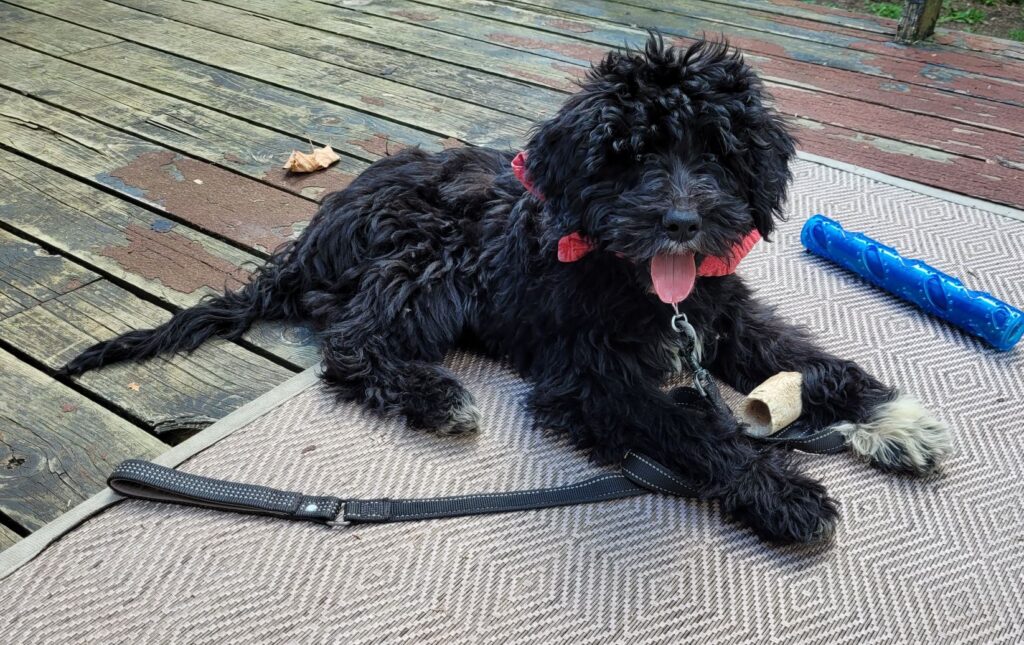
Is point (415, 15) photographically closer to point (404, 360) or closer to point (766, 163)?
point (404, 360)

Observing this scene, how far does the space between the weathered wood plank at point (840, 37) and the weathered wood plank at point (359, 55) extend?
174 centimetres

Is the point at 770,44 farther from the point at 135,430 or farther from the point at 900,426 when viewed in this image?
the point at 135,430

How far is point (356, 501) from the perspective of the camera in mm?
2246

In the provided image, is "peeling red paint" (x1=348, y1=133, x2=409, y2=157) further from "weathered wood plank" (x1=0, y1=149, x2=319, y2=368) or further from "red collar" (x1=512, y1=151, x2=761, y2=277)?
"red collar" (x1=512, y1=151, x2=761, y2=277)

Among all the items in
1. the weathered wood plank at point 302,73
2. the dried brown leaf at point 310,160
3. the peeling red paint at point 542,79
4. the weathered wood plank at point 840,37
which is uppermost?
the weathered wood plank at point 840,37

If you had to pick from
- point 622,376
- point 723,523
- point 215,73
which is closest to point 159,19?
point 215,73

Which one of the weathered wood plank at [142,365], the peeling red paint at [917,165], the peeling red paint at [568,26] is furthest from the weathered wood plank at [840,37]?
the weathered wood plank at [142,365]

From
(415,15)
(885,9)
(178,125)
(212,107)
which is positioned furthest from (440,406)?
(885,9)

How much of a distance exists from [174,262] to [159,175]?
2.66 feet

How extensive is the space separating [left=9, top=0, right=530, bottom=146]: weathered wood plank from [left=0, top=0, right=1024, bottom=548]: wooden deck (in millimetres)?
18

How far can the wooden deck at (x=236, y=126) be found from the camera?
270 centimetres

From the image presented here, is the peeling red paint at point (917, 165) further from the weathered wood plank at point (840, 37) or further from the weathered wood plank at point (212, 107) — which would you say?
the weathered wood plank at point (212, 107)

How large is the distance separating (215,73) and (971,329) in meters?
4.18

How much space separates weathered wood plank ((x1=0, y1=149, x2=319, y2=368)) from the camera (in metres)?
3.08
